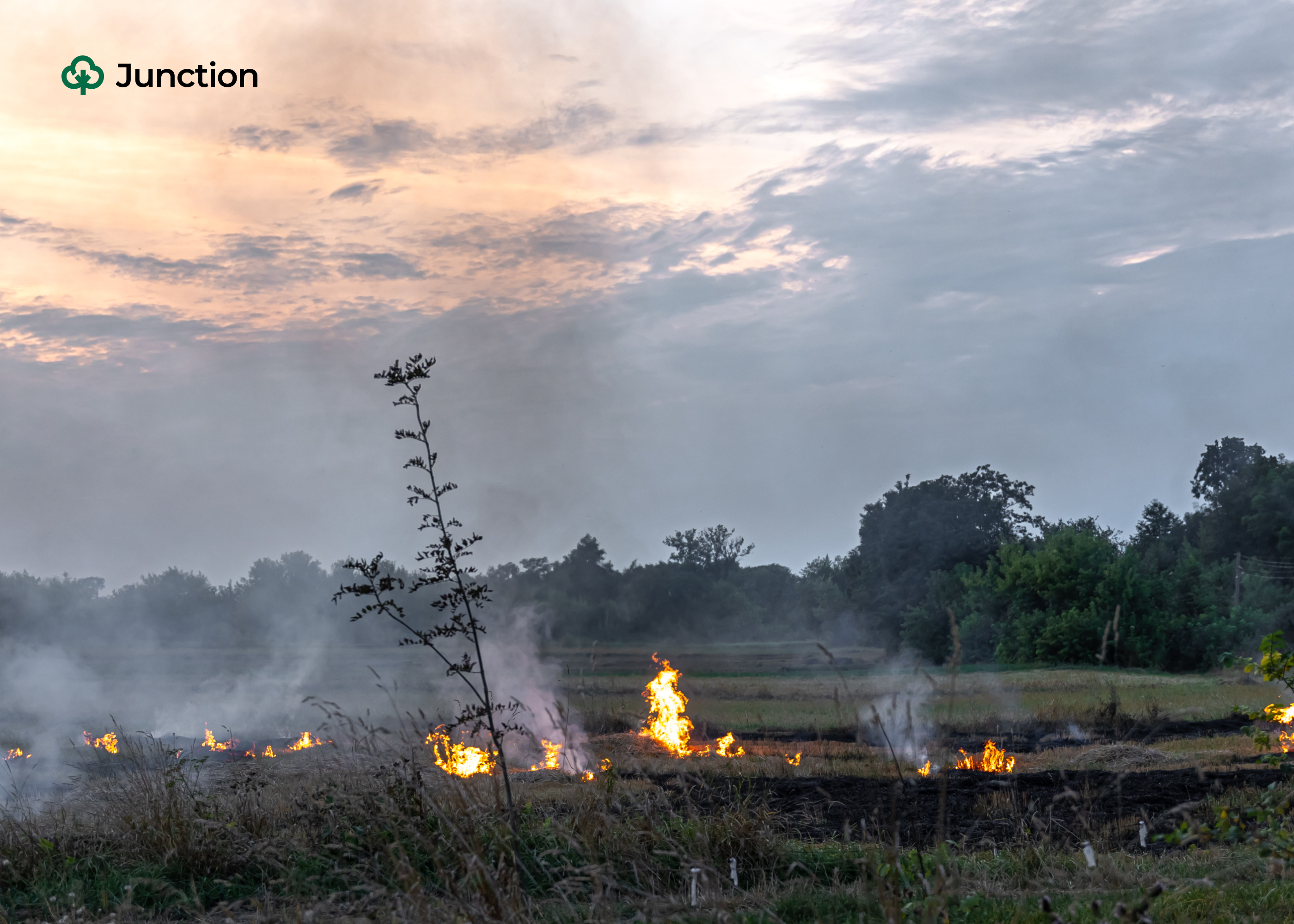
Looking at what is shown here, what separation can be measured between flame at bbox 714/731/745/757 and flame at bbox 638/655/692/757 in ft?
2.01

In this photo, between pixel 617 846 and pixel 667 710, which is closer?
pixel 617 846

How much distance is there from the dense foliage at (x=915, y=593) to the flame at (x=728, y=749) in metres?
5.78

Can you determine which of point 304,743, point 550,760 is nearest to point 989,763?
point 550,760

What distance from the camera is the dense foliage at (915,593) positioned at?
100ft

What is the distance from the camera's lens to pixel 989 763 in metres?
15.0

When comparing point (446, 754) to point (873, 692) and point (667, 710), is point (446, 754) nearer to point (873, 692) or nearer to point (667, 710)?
point (667, 710)

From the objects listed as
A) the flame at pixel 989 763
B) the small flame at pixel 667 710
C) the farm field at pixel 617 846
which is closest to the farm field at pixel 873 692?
the small flame at pixel 667 710

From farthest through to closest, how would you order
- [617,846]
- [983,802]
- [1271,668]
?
[983,802] → [617,846] → [1271,668]

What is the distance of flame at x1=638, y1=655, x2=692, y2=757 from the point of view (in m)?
18.9

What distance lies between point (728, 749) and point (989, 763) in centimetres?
515

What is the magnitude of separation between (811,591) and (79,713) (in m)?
38.9

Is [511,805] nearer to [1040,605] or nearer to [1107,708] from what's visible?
[1107,708]

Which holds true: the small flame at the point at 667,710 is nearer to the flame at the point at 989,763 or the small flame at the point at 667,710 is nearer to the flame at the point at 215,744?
the flame at the point at 989,763

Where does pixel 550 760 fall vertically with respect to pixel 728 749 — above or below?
above
